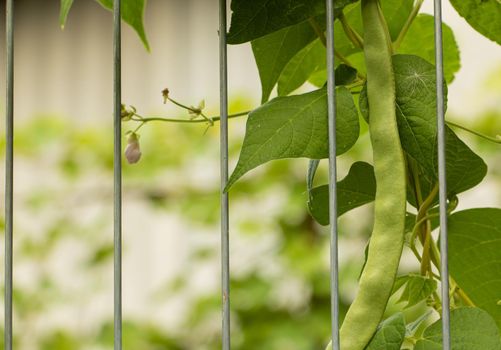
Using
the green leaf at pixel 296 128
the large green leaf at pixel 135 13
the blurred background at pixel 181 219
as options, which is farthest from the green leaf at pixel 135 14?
the blurred background at pixel 181 219

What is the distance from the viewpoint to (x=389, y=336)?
48 cm

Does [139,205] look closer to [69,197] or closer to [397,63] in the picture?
[69,197]

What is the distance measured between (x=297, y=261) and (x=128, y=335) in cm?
38

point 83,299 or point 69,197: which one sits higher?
point 69,197

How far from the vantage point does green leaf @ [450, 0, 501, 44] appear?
0.54 m

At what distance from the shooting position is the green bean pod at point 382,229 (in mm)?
471

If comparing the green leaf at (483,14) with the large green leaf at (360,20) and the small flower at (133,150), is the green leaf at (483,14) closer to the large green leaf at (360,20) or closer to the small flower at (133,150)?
the large green leaf at (360,20)

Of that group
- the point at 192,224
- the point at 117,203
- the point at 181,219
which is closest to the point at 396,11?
the point at 117,203

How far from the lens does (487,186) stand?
6.75 ft

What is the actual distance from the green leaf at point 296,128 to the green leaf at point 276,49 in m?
0.07

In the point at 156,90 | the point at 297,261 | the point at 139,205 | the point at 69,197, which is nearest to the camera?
the point at 297,261

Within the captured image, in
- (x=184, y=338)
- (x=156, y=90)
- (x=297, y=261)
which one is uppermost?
(x=156, y=90)

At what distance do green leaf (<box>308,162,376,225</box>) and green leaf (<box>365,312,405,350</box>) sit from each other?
0.29ft

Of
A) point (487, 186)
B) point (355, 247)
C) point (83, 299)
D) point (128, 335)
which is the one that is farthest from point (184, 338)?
point (487, 186)
